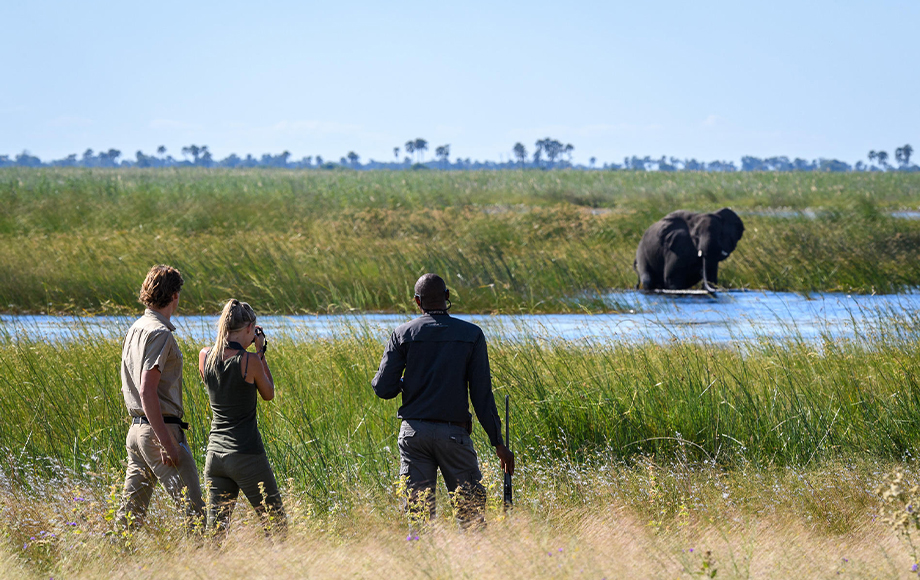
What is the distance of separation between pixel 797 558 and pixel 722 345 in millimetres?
5834

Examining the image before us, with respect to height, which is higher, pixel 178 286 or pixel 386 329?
pixel 178 286

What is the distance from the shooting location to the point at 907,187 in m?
65.4

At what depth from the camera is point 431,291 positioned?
486cm

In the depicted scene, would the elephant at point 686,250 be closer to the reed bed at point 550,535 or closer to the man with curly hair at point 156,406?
the reed bed at point 550,535

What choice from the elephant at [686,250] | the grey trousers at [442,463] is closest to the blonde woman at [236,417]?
the grey trousers at [442,463]

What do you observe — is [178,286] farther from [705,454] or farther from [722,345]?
[722,345]

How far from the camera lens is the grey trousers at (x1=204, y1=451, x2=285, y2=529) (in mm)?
4805

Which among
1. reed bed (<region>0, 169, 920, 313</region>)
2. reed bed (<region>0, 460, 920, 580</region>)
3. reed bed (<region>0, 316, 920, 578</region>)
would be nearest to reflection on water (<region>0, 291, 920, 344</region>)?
reed bed (<region>0, 169, 920, 313</region>)

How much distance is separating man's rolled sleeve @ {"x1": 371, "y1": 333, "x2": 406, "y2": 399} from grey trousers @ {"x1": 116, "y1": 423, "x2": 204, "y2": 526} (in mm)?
1062

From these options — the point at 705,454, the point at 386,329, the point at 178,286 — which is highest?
the point at 178,286

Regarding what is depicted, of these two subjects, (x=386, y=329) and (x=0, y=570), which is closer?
(x=0, y=570)

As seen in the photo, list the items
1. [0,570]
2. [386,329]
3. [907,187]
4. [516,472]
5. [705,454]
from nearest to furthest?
[0,570] → [516,472] → [705,454] → [386,329] → [907,187]

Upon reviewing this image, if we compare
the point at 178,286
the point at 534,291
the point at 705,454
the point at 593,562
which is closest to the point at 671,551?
the point at 593,562

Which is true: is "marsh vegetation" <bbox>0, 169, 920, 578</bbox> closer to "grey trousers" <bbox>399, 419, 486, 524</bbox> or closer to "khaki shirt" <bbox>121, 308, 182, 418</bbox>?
"grey trousers" <bbox>399, 419, 486, 524</bbox>
